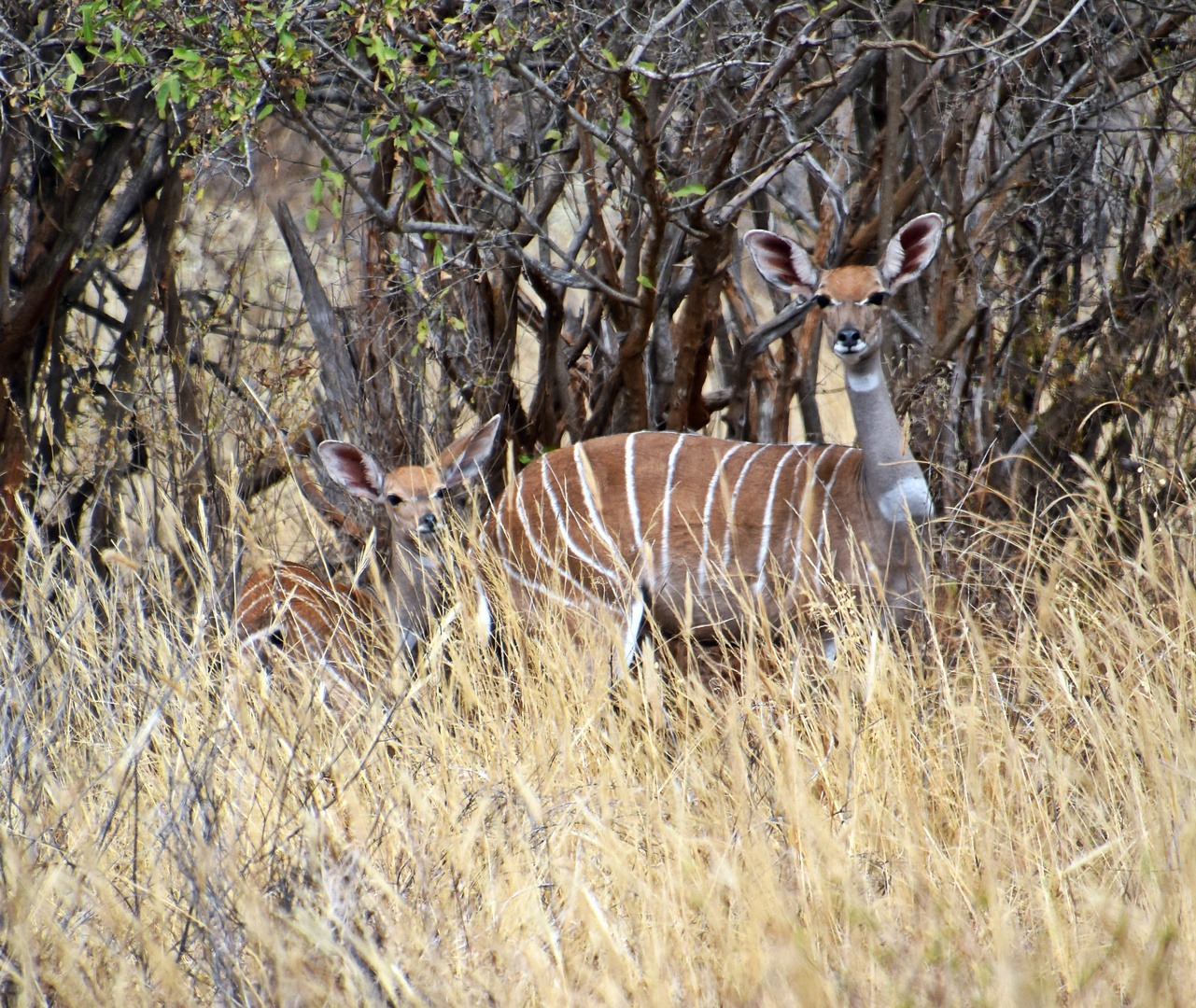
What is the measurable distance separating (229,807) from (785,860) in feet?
3.14

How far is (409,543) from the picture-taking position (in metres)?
4.03

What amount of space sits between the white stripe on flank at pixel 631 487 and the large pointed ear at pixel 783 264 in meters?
0.65

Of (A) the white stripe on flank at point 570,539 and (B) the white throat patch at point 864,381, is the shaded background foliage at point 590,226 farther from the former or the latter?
(A) the white stripe on flank at point 570,539

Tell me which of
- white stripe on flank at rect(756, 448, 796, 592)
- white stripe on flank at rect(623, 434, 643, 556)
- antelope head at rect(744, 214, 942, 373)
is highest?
antelope head at rect(744, 214, 942, 373)

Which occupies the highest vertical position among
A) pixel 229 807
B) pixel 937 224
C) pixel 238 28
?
pixel 238 28

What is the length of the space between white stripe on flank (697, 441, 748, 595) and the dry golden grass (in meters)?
0.90

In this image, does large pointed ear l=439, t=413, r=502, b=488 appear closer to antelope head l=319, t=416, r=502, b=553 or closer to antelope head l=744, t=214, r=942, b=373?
antelope head l=319, t=416, r=502, b=553

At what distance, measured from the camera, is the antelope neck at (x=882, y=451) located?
3434 mm

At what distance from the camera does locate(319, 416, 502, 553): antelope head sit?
3.86 metres

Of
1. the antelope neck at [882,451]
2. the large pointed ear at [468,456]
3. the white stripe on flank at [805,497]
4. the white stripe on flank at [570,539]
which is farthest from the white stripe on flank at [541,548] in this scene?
the antelope neck at [882,451]

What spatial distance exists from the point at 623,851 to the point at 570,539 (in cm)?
191

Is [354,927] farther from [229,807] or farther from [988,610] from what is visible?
[988,610]

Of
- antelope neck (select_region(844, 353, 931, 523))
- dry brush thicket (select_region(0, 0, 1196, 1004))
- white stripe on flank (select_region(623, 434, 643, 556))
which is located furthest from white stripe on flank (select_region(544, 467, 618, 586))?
antelope neck (select_region(844, 353, 931, 523))

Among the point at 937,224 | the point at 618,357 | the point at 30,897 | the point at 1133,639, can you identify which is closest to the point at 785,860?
the point at 1133,639
